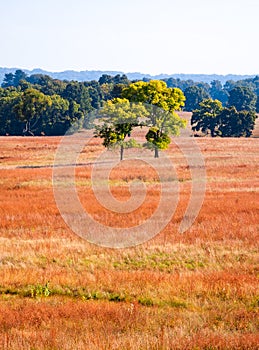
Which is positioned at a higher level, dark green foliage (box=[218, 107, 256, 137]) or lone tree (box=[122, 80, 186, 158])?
lone tree (box=[122, 80, 186, 158])

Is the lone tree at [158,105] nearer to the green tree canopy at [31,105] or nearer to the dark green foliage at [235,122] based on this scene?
the green tree canopy at [31,105]

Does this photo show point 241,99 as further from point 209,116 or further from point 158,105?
point 158,105

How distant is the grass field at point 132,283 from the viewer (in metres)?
9.24

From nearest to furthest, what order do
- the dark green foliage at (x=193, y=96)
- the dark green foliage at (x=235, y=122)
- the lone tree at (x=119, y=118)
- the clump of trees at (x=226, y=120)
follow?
the lone tree at (x=119, y=118), the dark green foliage at (x=235, y=122), the clump of trees at (x=226, y=120), the dark green foliage at (x=193, y=96)

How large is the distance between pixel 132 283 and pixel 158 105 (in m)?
48.3

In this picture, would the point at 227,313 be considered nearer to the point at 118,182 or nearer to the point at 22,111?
the point at 118,182

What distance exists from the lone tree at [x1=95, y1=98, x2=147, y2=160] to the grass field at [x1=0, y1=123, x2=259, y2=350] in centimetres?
2945

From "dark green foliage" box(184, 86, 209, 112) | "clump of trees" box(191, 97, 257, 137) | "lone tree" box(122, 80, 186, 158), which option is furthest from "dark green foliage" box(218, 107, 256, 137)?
"dark green foliage" box(184, 86, 209, 112)

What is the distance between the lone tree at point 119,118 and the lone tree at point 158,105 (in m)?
1.42

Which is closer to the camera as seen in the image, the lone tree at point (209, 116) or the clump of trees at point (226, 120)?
the clump of trees at point (226, 120)

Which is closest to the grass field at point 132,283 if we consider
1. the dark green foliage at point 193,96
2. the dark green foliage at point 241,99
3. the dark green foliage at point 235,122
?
the dark green foliage at point 235,122

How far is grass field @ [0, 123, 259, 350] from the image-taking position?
9.24 m

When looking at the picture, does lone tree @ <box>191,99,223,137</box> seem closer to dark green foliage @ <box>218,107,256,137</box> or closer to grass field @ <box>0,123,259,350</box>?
dark green foliage @ <box>218,107,256,137</box>

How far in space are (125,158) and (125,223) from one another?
Result: 4107 centimetres
